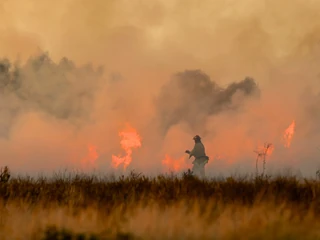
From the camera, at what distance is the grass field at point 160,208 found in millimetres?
8180

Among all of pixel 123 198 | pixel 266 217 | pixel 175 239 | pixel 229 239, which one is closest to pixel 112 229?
pixel 175 239

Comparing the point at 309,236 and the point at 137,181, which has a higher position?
the point at 137,181

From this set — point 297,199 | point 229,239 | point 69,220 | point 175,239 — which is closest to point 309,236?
point 229,239

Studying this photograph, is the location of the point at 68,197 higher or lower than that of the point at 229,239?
higher

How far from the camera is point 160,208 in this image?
11602 mm

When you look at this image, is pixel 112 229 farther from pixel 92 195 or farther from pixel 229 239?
pixel 92 195

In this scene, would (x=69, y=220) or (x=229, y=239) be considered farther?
(x=69, y=220)

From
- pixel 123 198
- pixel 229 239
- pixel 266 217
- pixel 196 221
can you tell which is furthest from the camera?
pixel 123 198

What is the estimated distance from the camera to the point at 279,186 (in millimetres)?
15266

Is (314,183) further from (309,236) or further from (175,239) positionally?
(175,239)

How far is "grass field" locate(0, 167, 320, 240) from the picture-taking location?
26.8ft

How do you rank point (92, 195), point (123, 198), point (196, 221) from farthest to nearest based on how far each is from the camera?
point (92, 195) → point (123, 198) → point (196, 221)

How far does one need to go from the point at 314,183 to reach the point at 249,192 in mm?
1968

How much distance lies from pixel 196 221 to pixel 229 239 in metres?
1.06
